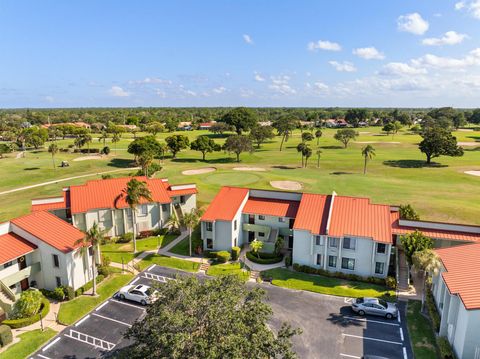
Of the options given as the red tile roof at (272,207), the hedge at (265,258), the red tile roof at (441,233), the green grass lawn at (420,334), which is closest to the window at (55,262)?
the hedge at (265,258)

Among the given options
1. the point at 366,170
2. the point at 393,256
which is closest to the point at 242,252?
the point at 393,256

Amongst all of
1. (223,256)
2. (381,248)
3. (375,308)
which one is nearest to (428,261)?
(375,308)

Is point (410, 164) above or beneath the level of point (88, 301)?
above

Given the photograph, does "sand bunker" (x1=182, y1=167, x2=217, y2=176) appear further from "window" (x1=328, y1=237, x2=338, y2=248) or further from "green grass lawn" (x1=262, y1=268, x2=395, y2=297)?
"window" (x1=328, y1=237, x2=338, y2=248)

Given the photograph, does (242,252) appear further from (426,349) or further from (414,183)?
(414,183)

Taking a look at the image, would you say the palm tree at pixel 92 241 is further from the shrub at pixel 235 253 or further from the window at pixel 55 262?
the shrub at pixel 235 253

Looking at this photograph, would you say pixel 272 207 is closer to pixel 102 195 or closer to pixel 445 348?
pixel 102 195

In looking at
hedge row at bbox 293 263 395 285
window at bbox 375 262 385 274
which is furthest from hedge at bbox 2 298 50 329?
window at bbox 375 262 385 274
